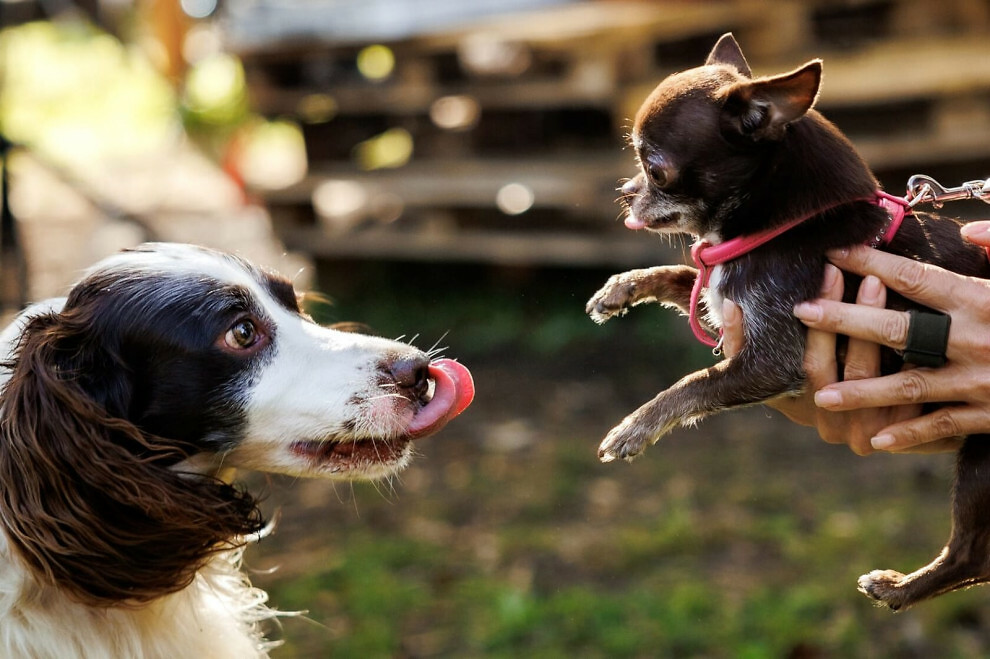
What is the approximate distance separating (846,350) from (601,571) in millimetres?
2215

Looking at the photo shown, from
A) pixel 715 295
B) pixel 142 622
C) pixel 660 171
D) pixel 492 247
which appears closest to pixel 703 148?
pixel 660 171

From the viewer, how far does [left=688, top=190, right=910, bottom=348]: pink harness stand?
232 centimetres

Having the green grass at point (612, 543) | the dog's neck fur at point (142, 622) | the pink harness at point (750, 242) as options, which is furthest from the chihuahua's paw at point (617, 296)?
the green grass at point (612, 543)

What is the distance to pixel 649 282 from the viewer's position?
2598 millimetres

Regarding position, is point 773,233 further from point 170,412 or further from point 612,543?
point 612,543

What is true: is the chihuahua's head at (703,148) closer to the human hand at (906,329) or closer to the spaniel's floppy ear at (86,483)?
the human hand at (906,329)

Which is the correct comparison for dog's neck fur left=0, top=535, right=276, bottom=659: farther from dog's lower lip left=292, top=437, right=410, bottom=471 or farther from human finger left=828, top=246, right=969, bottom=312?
human finger left=828, top=246, right=969, bottom=312

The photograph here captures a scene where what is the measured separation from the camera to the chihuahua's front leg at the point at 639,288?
259 cm

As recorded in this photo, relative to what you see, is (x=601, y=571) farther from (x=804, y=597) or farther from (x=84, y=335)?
(x=84, y=335)

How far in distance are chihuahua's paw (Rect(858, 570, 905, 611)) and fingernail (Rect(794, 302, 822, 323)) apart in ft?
2.03

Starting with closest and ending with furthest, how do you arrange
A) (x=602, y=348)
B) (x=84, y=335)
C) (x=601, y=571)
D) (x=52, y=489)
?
(x=52, y=489) → (x=84, y=335) → (x=601, y=571) → (x=602, y=348)

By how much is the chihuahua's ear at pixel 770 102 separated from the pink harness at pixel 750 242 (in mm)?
211

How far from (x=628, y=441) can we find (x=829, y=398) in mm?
448

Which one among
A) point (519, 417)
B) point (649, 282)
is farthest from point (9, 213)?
point (519, 417)
